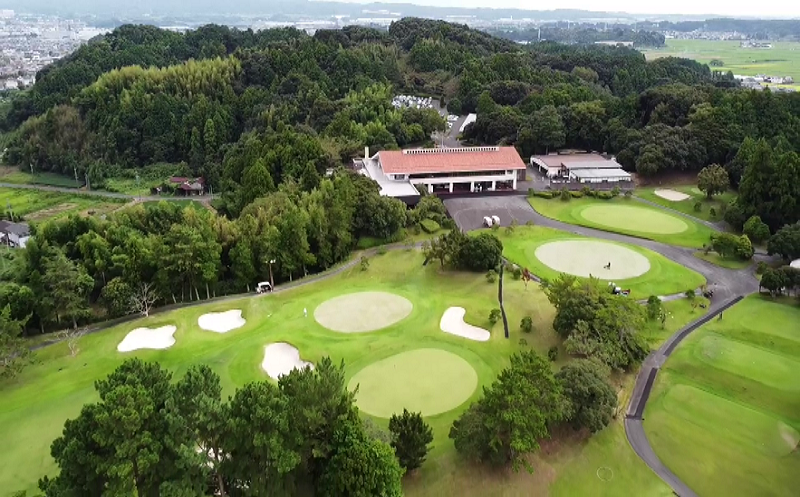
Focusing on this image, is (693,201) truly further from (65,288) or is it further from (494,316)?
(65,288)

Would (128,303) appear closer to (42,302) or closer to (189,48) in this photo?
(42,302)

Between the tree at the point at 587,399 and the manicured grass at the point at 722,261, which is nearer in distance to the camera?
the tree at the point at 587,399

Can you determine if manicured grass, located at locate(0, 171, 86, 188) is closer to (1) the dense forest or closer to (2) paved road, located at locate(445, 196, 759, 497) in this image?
(1) the dense forest

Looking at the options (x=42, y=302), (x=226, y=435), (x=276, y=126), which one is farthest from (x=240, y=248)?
(x=276, y=126)

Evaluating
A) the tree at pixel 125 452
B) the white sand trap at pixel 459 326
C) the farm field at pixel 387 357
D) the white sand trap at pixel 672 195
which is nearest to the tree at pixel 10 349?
the farm field at pixel 387 357

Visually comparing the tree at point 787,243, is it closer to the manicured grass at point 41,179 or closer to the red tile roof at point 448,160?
the red tile roof at point 448,160

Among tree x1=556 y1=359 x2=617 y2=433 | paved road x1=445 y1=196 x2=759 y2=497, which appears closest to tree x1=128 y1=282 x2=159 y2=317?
tree x1=556 y1=359 x2=617 y2=433

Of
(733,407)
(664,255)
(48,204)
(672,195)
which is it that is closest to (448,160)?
(672,195)

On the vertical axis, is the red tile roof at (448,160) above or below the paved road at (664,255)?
above

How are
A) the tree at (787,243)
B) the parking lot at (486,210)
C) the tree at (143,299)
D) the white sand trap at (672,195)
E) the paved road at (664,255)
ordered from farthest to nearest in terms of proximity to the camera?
the white sand trap at (672,195) < the parking lot at (486,210) < the tree at (787,243) < the tree at (143,299) < the paved road at (664,255)
